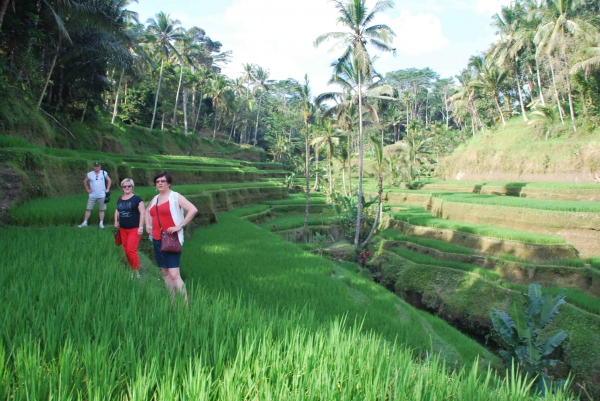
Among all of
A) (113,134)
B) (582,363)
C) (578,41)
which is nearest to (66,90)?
(113,134)

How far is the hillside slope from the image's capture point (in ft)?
63.1

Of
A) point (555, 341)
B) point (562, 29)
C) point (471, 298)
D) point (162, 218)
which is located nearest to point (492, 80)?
point (562, 29)

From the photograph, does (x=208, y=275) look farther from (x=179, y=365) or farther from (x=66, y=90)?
(x=66, y=90)

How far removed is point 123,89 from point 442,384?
4221cm

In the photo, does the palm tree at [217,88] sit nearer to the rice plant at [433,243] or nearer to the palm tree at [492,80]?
the palm tree at [492,80]

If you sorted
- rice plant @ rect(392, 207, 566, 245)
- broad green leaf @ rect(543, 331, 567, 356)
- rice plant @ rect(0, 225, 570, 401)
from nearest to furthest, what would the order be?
rice plant @ rect(0, 225, 570, 401)
broad green leaf @ rect(543, 331, 567, 356)
rice plant @ rect(392, 207, 566, 245)

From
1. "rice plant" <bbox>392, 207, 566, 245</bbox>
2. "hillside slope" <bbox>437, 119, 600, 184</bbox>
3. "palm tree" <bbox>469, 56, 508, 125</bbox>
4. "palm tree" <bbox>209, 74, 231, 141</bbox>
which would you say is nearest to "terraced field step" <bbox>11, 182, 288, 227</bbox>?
"rice plant" <bbox>392, 207, 566, 245</bbox>

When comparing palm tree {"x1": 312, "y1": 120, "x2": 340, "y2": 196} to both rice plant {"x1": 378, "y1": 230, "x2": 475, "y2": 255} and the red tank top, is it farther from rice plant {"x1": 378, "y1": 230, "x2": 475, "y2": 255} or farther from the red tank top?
the red tank top

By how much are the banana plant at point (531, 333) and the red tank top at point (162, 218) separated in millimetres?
6005

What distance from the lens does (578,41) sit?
23531mm

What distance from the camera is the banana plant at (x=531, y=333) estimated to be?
658 cm

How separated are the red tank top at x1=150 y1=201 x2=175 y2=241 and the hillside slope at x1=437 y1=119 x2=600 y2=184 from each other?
2133cm

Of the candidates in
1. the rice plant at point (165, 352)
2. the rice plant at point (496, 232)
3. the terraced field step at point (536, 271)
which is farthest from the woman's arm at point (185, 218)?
the rice plant at point (496, 232)

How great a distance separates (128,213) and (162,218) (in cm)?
86
